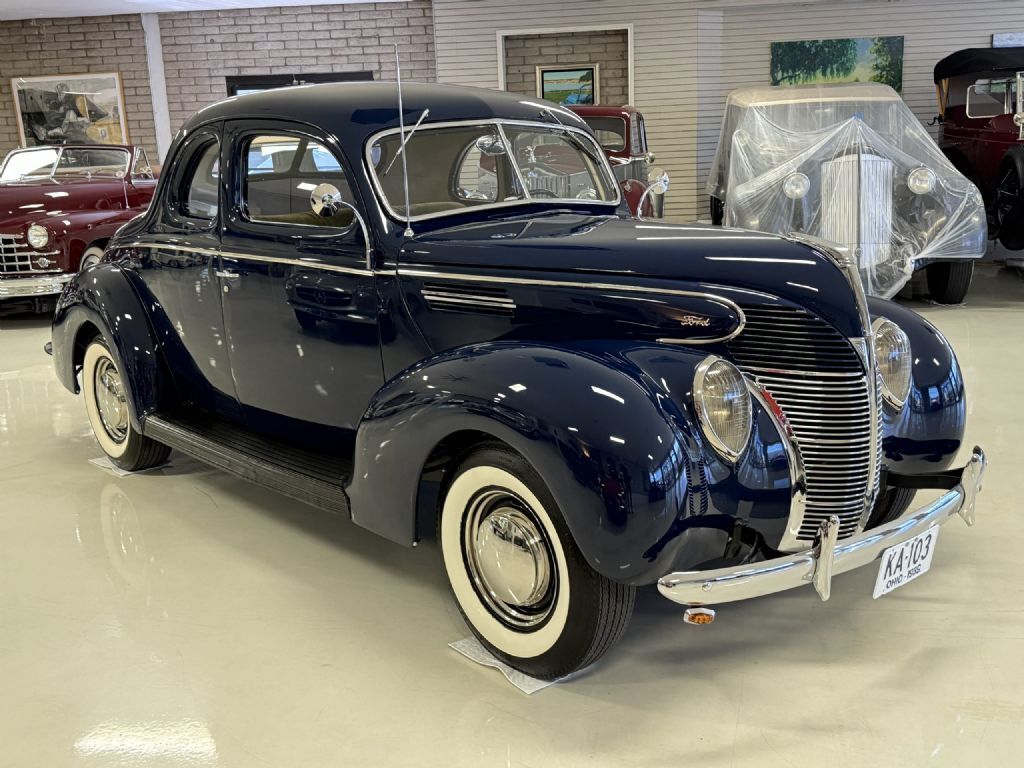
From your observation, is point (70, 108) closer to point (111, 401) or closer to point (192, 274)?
point (111, 401)

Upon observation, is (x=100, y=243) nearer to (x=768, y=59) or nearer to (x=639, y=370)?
(x=639, y=370)

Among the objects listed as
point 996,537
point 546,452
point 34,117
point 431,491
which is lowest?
point 996,537

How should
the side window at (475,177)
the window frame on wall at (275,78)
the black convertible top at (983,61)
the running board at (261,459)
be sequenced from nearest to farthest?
the running board at (261,459) → the side window at (475,177) → the black convertible top at (983,61) → the window frame on wall at (275,78)

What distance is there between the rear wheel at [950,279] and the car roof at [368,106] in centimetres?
538

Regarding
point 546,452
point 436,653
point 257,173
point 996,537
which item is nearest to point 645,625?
point 436,653

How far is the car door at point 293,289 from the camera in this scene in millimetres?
3195

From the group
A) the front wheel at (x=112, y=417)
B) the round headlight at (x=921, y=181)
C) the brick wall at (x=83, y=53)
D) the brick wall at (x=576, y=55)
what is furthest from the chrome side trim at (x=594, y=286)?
the brick wall at (x=83, y=53)

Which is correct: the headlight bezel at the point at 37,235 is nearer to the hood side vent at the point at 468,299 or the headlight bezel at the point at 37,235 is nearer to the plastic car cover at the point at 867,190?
the plastic car cover at the point at 867,190

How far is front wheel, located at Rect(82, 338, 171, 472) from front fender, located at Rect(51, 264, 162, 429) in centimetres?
14

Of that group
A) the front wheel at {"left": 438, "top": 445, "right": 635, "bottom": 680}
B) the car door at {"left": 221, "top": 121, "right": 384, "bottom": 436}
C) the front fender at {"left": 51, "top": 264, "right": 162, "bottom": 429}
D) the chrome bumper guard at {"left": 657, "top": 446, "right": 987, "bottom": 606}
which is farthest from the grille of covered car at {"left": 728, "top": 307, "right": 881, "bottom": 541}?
the front fender at {"left": 51, "top": 264, "right": 162, "bottom": 429}

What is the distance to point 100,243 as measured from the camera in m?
8.51

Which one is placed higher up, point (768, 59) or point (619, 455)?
point (768, 59)

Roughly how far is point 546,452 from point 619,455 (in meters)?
0.19

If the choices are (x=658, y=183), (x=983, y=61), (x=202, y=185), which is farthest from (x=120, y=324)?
(x=983, y=61)
